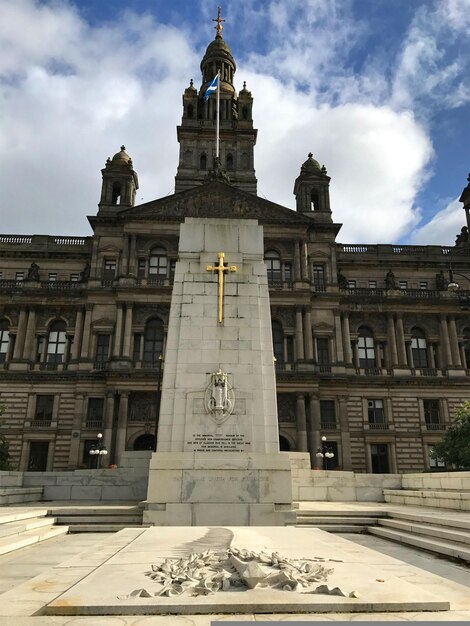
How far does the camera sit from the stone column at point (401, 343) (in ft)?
134

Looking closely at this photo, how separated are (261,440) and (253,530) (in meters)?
3.44

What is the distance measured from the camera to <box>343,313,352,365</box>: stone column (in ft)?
132

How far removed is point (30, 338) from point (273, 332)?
19649 millimetres

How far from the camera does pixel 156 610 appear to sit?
418 cm

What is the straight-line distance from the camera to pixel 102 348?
3941 centimetres

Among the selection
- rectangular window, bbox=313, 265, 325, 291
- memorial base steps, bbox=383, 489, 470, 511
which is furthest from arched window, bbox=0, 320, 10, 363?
memorial base steps, bbox=383, 489, 470, 511

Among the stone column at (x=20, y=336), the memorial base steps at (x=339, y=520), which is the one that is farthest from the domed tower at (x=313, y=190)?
the memorial base steps at (x=339, y=520)

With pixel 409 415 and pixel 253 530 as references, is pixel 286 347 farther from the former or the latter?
pixel 253 530

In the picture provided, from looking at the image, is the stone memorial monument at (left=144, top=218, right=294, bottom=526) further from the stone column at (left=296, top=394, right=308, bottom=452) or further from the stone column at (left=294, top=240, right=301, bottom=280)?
the stone column at (left=294, top=240, right=301, bottom=280)

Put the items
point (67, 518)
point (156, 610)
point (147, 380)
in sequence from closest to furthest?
1. point (156, 610)
2. point (67, 518)
3. point (147, 380)

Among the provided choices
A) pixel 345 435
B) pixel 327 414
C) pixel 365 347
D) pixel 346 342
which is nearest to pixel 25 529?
pixel 345 435

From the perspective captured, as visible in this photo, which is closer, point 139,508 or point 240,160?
point 139,508

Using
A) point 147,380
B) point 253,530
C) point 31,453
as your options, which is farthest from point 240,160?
point 253,530

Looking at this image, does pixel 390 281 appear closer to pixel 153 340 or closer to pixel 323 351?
pixel 323 351
